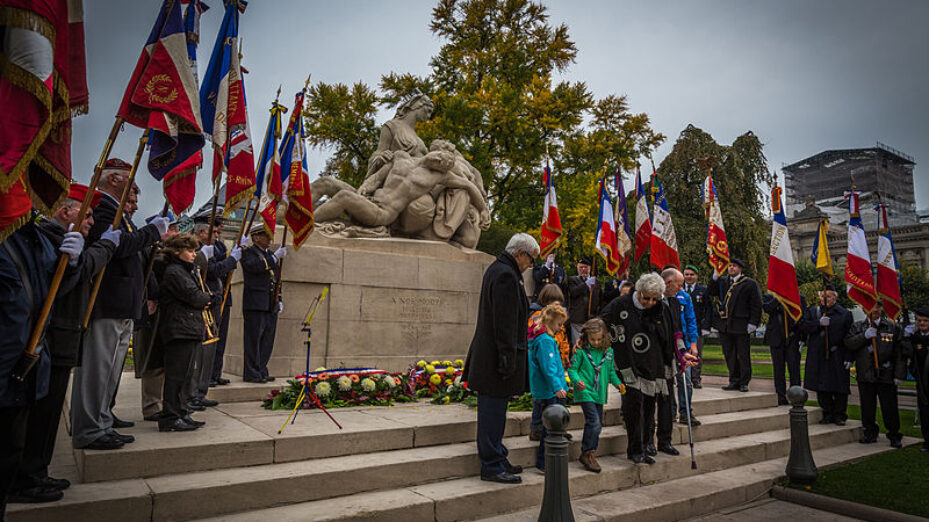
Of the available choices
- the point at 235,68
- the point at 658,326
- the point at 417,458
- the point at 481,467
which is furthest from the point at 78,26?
the point at 658,326

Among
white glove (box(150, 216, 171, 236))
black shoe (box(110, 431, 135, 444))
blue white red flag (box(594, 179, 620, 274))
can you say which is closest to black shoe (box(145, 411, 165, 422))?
black shoe (box(110, 431, 135, 444))

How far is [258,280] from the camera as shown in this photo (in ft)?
24.9

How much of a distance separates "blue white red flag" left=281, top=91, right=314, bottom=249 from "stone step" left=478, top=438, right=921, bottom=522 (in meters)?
4.76

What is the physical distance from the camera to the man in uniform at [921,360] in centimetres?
805

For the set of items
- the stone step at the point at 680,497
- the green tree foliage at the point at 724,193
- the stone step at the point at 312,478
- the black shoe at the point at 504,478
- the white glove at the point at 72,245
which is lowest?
the stone step at the point at 680,497

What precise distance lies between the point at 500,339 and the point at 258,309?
395cm

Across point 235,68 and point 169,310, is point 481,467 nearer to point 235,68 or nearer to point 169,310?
point 169,310

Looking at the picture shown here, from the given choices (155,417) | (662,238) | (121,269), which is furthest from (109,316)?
(662,238)

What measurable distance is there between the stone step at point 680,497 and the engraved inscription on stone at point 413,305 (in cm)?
463

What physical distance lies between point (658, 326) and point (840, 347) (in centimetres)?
475

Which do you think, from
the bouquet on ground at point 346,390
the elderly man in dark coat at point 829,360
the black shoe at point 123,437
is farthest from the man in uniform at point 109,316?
the elderly man in dark coat at point 829,360

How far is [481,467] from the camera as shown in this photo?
5.16 m

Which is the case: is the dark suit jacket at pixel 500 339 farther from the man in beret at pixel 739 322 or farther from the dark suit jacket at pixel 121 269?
the man in beret at pixel 739 322

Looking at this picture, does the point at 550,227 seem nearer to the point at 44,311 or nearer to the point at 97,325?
the point at 97,325
